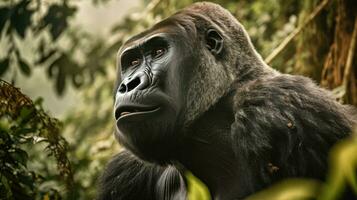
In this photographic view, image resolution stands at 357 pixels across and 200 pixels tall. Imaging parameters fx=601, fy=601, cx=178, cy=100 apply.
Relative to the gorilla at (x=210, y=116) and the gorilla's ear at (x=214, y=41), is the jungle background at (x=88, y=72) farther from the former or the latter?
the gorilla's ear at (x=214, y=41)

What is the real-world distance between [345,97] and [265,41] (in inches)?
71.6

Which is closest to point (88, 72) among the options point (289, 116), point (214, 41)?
point (214, 41)

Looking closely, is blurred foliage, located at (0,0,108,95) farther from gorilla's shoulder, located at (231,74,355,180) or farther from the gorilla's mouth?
gorilla's shoulder, located at (231,74,355,180)

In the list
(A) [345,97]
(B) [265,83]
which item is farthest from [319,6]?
(B) [265,83]

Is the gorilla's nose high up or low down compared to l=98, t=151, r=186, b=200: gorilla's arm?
up

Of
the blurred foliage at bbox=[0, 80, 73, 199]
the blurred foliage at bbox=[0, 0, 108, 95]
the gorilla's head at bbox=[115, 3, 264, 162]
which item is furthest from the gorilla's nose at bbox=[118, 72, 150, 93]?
the blurred foliage at bbox=[0, 0, 108, 95]

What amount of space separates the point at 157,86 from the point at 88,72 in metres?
2.79

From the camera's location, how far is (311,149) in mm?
2820

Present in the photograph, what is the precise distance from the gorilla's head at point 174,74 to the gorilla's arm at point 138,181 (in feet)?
1.10

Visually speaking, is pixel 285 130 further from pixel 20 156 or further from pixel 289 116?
pixel 20 156

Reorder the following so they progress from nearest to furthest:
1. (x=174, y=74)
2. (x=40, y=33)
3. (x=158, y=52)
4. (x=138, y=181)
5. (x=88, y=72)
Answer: (x=174, y=74) < (x=158, y=52) < (x=138, y=181) < (x=40, y=33) < (x=88, y=72)

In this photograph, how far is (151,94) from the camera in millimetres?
3189

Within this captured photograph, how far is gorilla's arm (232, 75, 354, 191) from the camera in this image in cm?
281

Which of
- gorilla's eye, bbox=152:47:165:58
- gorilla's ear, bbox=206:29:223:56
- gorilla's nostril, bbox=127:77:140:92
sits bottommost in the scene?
gorilla's ear, bbox=206:29:223:56
